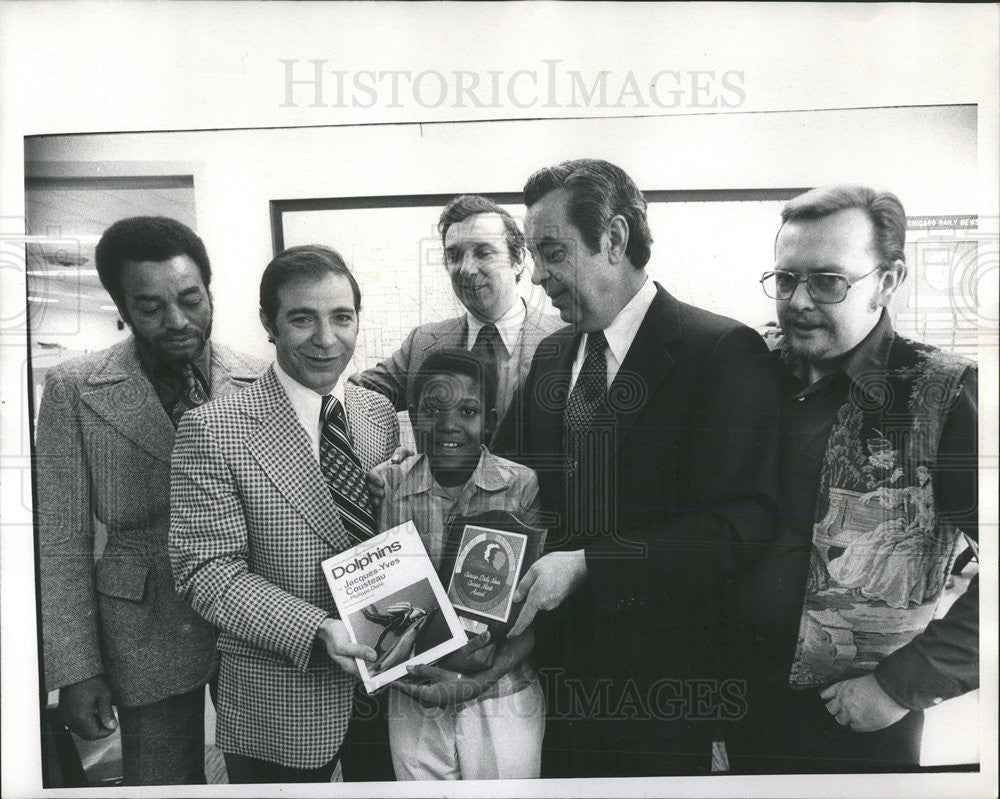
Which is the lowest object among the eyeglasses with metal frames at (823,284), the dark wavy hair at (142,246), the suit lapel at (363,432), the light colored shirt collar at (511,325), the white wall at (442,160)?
the suit lapel at (363,432)

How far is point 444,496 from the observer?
8.61 feet

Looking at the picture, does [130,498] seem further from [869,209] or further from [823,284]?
[869,209]

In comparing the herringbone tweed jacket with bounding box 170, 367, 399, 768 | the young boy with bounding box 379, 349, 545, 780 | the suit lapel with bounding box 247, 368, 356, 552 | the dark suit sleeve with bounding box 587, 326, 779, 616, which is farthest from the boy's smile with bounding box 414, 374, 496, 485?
the dark suit sleeve with bounding box 587, 326, 779, 616

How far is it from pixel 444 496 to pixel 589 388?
23.7 inches

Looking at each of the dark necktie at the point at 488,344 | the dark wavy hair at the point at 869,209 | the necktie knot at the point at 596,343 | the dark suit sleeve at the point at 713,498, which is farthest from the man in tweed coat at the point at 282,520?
the dark wavy hair at the point at 869,209

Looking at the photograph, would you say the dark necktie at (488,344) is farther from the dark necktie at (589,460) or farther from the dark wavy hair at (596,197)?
the dark wavy hair at (596,197)

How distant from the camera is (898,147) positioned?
105 inches

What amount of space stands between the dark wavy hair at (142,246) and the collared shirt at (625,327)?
132cm

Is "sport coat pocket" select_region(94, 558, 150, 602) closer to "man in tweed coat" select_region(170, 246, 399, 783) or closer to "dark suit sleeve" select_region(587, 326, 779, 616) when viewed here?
"man in tweed coat" select_region(170, 246, 399, 783)

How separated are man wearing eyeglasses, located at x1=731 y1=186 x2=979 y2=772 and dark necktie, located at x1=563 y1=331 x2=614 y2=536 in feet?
1.91

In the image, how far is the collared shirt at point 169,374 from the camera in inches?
104

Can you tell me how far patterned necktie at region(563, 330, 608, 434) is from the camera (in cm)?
263

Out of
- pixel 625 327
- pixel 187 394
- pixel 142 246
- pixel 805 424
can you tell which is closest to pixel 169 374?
pixel 187 394

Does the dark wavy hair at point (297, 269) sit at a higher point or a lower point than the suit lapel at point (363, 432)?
higher
